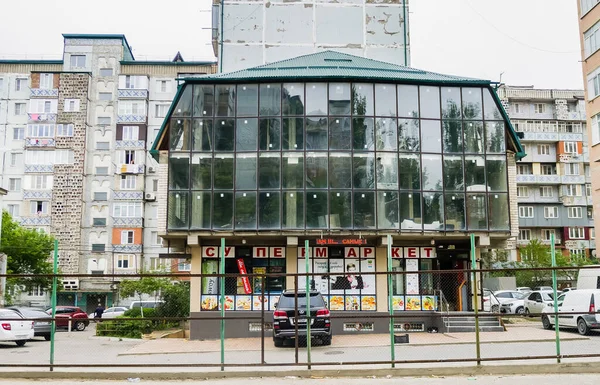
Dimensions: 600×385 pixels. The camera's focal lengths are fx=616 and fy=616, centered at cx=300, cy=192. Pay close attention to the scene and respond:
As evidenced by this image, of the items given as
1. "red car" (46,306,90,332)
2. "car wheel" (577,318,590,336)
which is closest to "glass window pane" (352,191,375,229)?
"car wheel" (577,318,590,336)

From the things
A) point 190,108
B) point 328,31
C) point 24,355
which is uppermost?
point 328,31

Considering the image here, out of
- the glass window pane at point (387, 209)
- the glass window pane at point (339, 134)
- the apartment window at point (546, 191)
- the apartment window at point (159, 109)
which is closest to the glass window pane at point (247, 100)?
the glass window pane at point (339, 134)

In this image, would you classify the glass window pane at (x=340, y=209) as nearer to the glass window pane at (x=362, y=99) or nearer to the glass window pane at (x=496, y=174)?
the glass window pane at (x=362, y=99)

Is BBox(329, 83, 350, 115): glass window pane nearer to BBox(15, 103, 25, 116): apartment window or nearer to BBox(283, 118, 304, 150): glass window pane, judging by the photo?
BBox(283, 118, 304, 150): glass window pane

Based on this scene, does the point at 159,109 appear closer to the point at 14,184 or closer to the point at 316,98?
the point at 14,184

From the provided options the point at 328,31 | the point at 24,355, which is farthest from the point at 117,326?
the point at 328,31

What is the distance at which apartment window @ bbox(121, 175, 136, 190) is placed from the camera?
220ft

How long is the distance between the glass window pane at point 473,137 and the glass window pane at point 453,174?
Result: 0.78 meters

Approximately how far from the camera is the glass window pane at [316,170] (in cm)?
2655

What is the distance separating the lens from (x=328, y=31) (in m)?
38.2

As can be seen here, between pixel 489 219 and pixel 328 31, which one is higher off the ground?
pixel 328 31

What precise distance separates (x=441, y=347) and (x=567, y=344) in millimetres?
4107

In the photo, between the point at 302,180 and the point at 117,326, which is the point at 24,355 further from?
the point at 302,180

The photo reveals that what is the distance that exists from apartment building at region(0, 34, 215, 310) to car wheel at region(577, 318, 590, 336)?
46.0m
